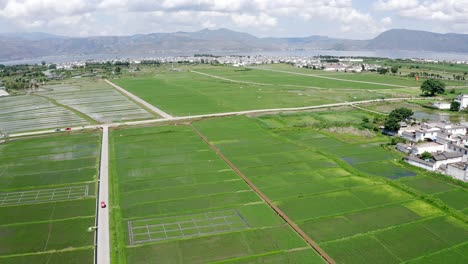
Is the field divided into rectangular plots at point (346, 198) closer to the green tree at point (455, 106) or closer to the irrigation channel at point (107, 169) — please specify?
the irrigation channel at point (107, 169)

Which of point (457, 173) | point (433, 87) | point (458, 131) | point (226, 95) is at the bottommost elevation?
point (457, 173)

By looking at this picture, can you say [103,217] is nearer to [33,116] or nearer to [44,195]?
[44,195]

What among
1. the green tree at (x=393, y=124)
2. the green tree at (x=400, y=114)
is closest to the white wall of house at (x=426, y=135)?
the green tree at (x=393, y=124)

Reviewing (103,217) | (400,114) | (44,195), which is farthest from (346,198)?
(400,114)

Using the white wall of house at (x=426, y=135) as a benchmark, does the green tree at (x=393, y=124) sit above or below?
above

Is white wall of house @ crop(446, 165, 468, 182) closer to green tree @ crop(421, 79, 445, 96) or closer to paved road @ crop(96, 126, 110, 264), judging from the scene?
paved road @ crop(96, 126, 110, 264)

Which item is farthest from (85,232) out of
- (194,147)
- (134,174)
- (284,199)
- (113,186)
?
(194,147)
